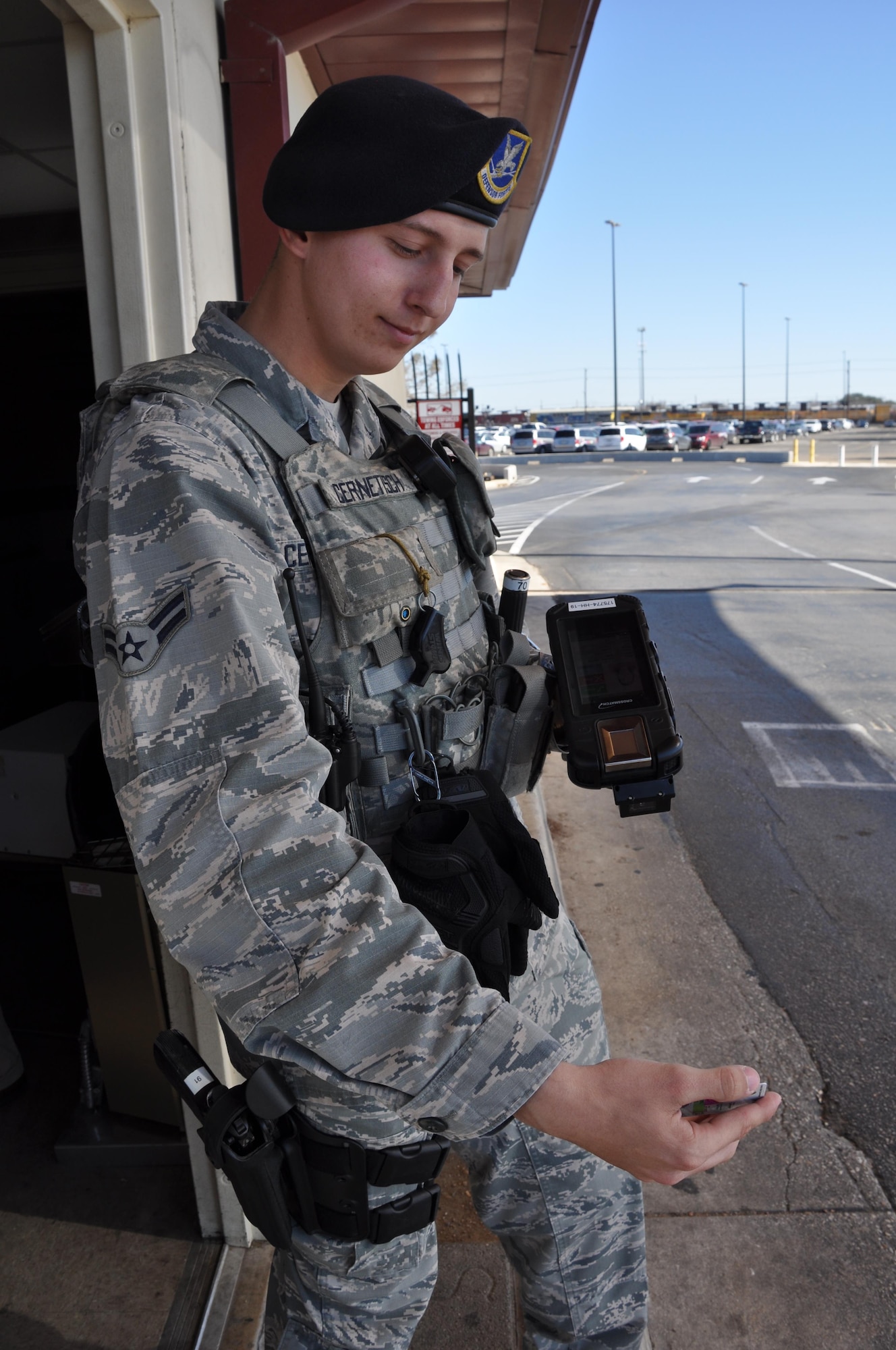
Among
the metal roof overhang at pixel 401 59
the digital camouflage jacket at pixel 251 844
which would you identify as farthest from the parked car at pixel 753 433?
the digital camouflage jacket at pixel 251 844

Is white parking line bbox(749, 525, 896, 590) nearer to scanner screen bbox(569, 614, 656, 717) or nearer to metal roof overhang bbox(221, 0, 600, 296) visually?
metal roof overhang bbox(221, 0, 600, 296)

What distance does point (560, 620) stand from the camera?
150 centimetres

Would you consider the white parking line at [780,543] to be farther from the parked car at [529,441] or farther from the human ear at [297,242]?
the parked car at [529,441]

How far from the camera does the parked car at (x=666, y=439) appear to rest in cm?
4453

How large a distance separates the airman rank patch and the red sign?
497 inches

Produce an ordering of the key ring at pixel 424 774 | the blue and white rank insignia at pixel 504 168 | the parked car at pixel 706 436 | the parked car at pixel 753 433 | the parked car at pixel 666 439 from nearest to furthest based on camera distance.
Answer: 1. the blue and white rank insignia at pixel 504 168
2. the key ring at pixel 424 774
3. the parked car at pixel 706 436
4. the parked car at pixel 666 439
5. the parked car at pixel 753 433

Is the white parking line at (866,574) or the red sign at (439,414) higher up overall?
the red sign at (439,414)

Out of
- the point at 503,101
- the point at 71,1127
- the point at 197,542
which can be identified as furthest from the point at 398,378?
the point at 197,542

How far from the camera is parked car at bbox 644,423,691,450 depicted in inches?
1753

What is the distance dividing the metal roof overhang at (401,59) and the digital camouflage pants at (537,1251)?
1.71 metres

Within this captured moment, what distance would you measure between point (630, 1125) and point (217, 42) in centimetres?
236

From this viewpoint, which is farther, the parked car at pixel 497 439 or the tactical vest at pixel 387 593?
the parked car at pixel 497 439

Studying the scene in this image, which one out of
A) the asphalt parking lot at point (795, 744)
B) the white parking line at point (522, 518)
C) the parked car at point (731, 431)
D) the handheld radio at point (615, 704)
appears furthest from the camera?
the parked car at point (731, 431)

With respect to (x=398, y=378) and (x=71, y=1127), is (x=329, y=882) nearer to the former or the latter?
(x=71, y=1127)
